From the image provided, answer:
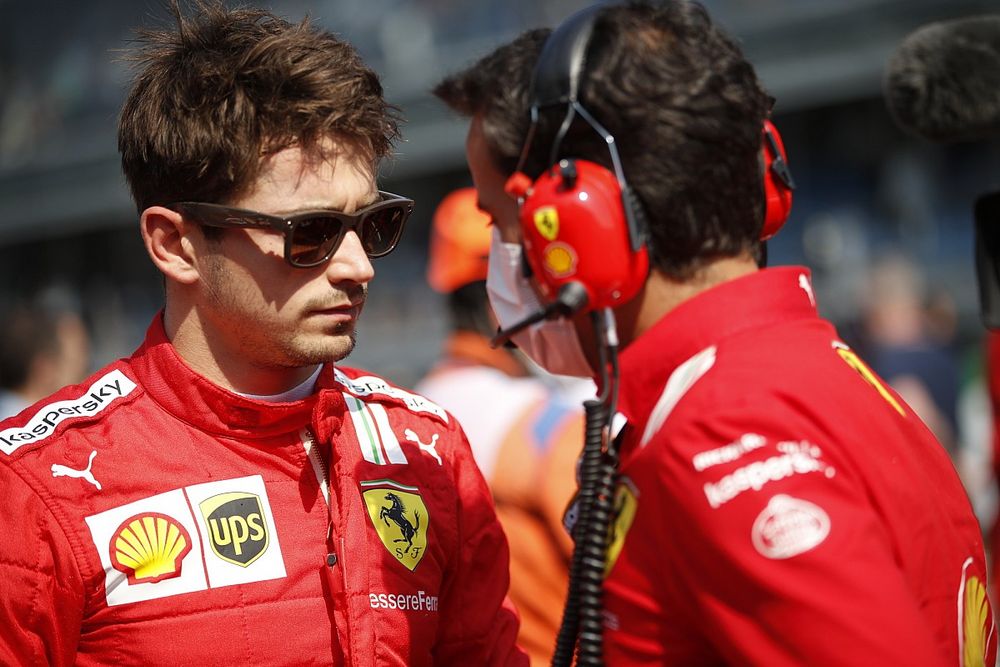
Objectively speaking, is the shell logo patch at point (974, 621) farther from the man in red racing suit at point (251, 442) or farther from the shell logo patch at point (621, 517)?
the man in red racing suit at point (251, 442)

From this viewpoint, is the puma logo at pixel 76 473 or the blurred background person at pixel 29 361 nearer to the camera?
the puma logo at pixel 76 473

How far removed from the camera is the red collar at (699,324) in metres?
1.79

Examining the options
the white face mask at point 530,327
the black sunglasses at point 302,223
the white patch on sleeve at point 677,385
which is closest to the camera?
the white patch on sleeve at point 677,385

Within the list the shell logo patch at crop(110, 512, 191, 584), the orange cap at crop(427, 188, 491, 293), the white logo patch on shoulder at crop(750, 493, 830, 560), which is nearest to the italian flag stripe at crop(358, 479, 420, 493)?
the shell logo patch at crop(110, 512, 191, 584)

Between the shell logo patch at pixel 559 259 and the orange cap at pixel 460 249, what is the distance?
2.60m

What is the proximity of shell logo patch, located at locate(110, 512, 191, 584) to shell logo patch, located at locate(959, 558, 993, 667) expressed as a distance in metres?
1.30

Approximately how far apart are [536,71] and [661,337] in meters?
0.45

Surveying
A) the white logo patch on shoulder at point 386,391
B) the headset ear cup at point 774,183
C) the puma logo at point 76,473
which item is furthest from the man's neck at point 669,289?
the puma logo at point 76,473

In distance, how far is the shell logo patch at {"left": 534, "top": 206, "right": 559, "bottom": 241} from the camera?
70.8 inches

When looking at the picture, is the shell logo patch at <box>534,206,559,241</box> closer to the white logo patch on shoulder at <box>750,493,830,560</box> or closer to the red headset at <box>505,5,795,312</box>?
the red headset at <box>505,5,795,312</box>

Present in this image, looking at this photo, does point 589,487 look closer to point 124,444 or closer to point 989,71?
point 124,444

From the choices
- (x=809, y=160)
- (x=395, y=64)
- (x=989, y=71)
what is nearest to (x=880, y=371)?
(x=989, y=71)

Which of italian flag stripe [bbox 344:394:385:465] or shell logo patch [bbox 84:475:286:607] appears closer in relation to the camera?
shell logo patch [bbox 84:475:286:607]

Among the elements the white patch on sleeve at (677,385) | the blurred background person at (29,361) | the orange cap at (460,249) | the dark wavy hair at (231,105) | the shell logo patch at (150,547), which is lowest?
the blurred background person at (29,361)
